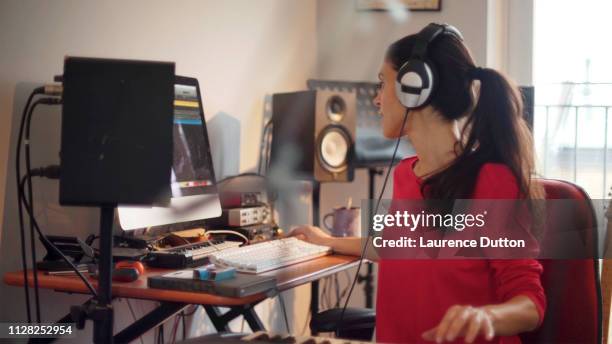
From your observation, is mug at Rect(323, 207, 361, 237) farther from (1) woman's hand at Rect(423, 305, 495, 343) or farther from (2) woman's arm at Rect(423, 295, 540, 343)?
(1) woman's hand at Rect(423, 305, 495, 343)

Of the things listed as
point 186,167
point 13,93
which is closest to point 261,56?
point 186,167

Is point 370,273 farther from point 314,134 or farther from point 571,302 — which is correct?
point 571,302

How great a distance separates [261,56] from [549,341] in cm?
170

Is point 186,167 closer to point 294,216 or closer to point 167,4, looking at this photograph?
point 167,4

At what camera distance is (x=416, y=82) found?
145 cm

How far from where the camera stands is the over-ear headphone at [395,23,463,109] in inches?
56.7

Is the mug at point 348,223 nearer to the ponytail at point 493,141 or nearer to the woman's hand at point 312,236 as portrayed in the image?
the woman's hand at point 312,236

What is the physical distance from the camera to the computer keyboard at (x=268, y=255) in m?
1.64

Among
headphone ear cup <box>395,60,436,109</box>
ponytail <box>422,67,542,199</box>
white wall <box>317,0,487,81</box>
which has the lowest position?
ponytail <box>422,67,542,199</box>

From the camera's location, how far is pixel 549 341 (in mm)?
1371

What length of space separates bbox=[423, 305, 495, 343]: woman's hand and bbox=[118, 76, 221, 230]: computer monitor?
1095 mm

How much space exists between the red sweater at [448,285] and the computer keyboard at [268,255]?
0.95 ft

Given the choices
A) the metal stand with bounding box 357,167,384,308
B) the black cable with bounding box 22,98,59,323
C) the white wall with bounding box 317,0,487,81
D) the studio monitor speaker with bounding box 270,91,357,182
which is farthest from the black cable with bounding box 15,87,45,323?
the white wall with bounding box 317,0,487,81

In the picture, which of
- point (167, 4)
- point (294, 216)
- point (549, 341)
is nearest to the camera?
point (549, 341)
